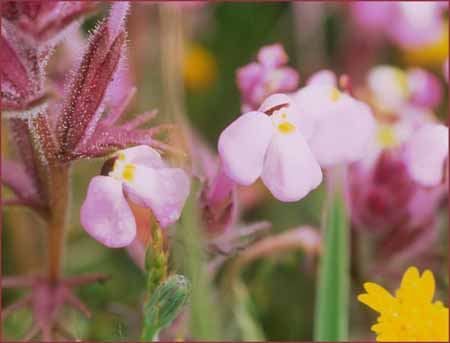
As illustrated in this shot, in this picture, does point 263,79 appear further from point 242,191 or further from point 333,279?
point 242,191

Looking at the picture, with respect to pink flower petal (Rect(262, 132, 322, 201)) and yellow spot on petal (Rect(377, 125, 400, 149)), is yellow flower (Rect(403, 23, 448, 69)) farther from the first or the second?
pink flower petal (Rect(262, 132, 322, 201))

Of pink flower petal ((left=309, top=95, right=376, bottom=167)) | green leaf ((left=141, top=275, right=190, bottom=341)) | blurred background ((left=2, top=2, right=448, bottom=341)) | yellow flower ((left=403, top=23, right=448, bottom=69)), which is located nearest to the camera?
green leaf ((left=141, top=275, right=190, bottom=341))

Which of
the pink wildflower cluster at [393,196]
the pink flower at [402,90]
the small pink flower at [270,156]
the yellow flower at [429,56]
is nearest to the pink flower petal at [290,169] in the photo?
the small pink flower at [270,156]

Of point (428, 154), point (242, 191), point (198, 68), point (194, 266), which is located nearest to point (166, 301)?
point (194, 266)

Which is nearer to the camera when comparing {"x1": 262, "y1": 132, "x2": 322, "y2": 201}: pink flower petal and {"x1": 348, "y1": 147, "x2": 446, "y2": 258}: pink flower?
{"x1": 262, "y1": 132, "x2": 322, "y2": 201}: pink flower petal

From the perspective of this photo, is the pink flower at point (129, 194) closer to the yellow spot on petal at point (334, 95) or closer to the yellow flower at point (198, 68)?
the yellow spot on petal at point (334, 95)

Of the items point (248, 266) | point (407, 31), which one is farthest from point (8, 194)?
point (407, 31)

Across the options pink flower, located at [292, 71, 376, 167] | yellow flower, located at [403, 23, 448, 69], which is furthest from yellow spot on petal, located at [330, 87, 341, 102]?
yellow flower, located at [403, 23, 448, 69]
